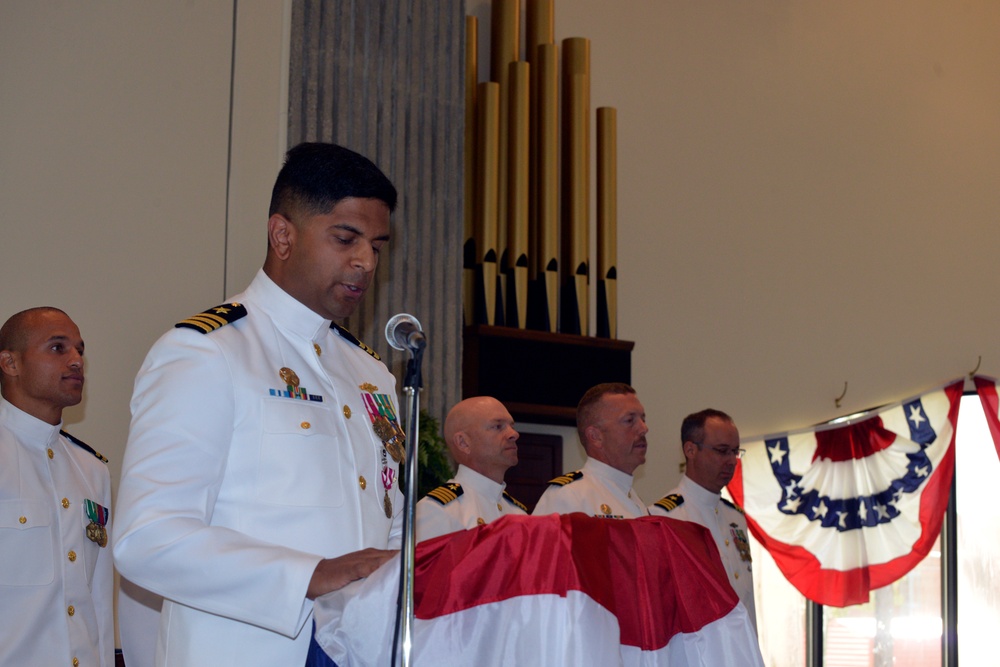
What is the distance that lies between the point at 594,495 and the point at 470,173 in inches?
96.4

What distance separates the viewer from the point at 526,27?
22.9 ft

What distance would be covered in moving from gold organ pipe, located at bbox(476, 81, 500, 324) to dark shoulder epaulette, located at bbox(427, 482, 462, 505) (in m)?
1.95

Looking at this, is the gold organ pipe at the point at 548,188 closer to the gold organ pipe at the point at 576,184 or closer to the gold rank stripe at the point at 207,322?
the gold organ pipe at the point at 576,184

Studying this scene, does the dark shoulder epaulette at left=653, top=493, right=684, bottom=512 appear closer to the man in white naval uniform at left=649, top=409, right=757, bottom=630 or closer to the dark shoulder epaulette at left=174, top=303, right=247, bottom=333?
the man in white naval uniform at left=649, top=409, right=757, bottom=630

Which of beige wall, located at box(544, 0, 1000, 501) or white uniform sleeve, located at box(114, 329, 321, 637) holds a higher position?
beige wall, located at box(544, 0, 1000, 501)

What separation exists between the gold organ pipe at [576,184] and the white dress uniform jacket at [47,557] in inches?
145

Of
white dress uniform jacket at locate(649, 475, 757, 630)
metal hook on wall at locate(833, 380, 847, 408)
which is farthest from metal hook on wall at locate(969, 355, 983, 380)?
white dress uniform jacket at locate(649, 475, 757, 630)

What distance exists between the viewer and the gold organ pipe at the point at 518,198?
6.41m

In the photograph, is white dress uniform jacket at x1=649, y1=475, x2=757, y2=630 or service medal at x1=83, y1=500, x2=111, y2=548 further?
white dress uniform jacket at x1=649, y1=475, x2=757, y2=630

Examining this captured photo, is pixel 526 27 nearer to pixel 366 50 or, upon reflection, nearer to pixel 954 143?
pixel 366 50

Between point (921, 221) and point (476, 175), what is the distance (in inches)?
145

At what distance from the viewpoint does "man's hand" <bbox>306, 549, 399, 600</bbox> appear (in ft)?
5.28

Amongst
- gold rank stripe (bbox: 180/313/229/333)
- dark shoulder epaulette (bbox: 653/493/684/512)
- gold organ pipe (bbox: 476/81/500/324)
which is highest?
gold organ pipe (bbox: 476/81/500/324)

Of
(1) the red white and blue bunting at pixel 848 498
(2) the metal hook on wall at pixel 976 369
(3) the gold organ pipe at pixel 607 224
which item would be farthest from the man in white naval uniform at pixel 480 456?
(2) the metal hook on wall at pixel 976 369
